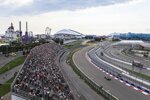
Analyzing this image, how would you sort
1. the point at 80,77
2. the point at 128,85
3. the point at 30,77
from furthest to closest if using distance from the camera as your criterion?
1. the point at 80,77
2. the point at 128,85
3. the point at 30,77

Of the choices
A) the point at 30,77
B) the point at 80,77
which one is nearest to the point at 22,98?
the point at 30,77

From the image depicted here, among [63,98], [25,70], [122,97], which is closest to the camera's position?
[63,98]

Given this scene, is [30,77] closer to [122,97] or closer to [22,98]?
[22,98]

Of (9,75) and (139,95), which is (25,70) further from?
(9,75)

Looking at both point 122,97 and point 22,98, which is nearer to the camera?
point 22,98

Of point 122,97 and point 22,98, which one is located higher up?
point 22,98

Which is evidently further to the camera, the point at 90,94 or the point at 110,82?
the point at 110,82

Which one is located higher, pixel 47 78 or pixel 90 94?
pixel 47 78

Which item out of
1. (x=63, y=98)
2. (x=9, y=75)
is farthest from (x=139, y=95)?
(x=9, y=75)

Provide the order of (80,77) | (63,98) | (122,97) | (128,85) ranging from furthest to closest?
(80,77) → (128,85) → (122,97) → (63,98)
